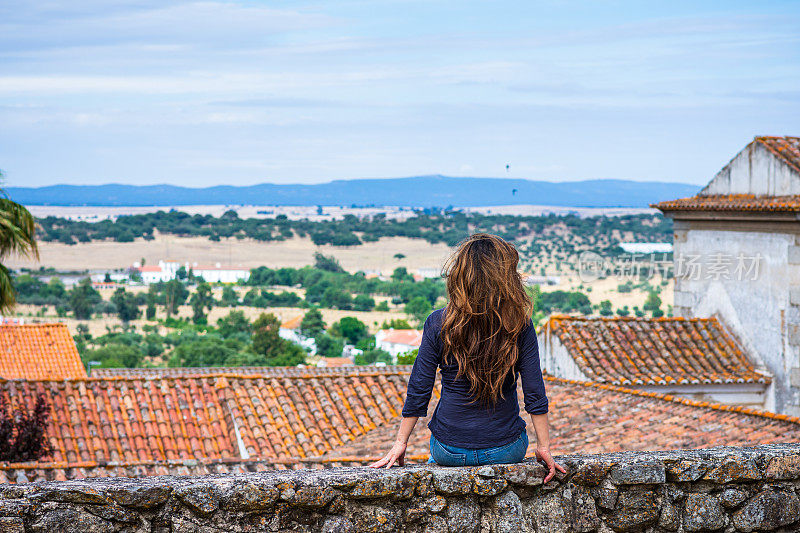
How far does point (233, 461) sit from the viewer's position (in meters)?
9.91

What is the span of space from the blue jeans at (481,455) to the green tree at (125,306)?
79.1 metres

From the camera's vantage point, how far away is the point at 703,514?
372 centimetres

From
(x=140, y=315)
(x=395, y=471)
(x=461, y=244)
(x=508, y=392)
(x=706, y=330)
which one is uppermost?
(x=461, y=244)

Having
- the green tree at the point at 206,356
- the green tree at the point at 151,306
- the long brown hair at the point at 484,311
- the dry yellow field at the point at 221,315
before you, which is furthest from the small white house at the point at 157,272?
the long brown hair at the point at 484,311

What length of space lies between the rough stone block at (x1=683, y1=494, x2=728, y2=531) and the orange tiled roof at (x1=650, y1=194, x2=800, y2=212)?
11.3 m

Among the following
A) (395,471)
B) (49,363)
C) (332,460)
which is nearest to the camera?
(395,471)

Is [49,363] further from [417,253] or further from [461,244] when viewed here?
[417,253]

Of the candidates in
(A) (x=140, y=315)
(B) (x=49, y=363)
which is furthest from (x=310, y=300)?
(B) (x=49, y=363)

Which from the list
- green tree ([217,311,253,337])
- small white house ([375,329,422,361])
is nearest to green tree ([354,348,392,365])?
small white house ([375,329,422,361])

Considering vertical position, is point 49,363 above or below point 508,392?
below

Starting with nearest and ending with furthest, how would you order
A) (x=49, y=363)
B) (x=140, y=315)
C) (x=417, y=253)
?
1. (x=49, y=363)
2. (x=140, y=315)
3. (x=417, y=253)

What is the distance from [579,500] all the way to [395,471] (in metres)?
0.78

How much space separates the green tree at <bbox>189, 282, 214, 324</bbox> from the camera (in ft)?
266

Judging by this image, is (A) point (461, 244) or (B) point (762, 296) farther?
(B) point (762, 296)
